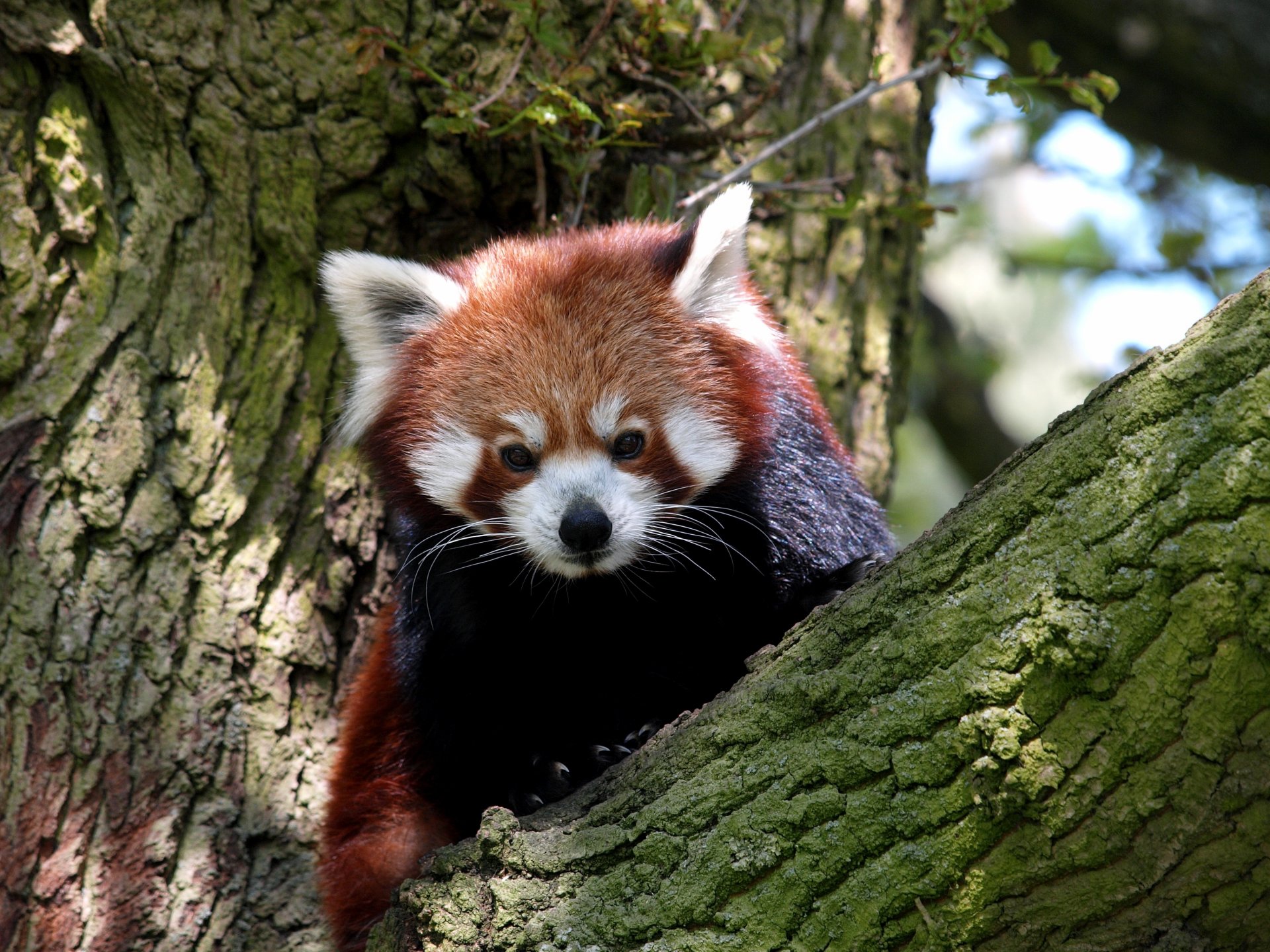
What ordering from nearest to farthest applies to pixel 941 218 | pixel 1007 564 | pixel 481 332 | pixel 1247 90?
→ pixel 1007 564, pixel 481 332, pixel 1247 90, pixel 941 218

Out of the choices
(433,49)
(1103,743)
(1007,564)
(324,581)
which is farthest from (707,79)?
(1103,743)

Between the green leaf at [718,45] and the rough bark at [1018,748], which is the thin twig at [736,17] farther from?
the rough bark at [1018,748]

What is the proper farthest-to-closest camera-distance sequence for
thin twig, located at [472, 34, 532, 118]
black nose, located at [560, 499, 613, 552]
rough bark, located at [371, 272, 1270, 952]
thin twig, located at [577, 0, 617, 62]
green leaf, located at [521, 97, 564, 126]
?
thin twig, located at [577, 0, 617, 62]
thin twig, located at [472, 34, 532, 118]
green leaf, located at [521, 97, 564, 126]
black nose, located at [560, 499, 613, 552]
rough bark, located at [371, 272, 1270, 952]

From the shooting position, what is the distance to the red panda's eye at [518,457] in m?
3.18

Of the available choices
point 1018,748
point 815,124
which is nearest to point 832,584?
point 1018,748

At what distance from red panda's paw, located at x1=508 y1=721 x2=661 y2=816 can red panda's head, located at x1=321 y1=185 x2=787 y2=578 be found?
1.65 feet

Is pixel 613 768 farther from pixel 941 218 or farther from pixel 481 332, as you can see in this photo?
pixel 941 218

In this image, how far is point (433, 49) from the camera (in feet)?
11.5

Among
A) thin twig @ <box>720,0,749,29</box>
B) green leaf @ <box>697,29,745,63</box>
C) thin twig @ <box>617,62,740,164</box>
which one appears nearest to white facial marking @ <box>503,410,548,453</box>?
thin twig @ <box>617,62,740,164</box>

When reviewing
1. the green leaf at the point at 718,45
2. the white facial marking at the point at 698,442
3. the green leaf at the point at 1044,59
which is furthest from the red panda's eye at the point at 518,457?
the green leaf at the point at 1044,59

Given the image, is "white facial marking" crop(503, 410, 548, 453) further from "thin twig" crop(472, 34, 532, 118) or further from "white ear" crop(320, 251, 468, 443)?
"thin twig" crop(472, 34, 532, 118)

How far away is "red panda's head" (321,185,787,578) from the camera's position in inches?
124

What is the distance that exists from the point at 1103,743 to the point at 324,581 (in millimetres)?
2477

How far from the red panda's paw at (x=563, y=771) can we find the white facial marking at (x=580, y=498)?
0.49m
